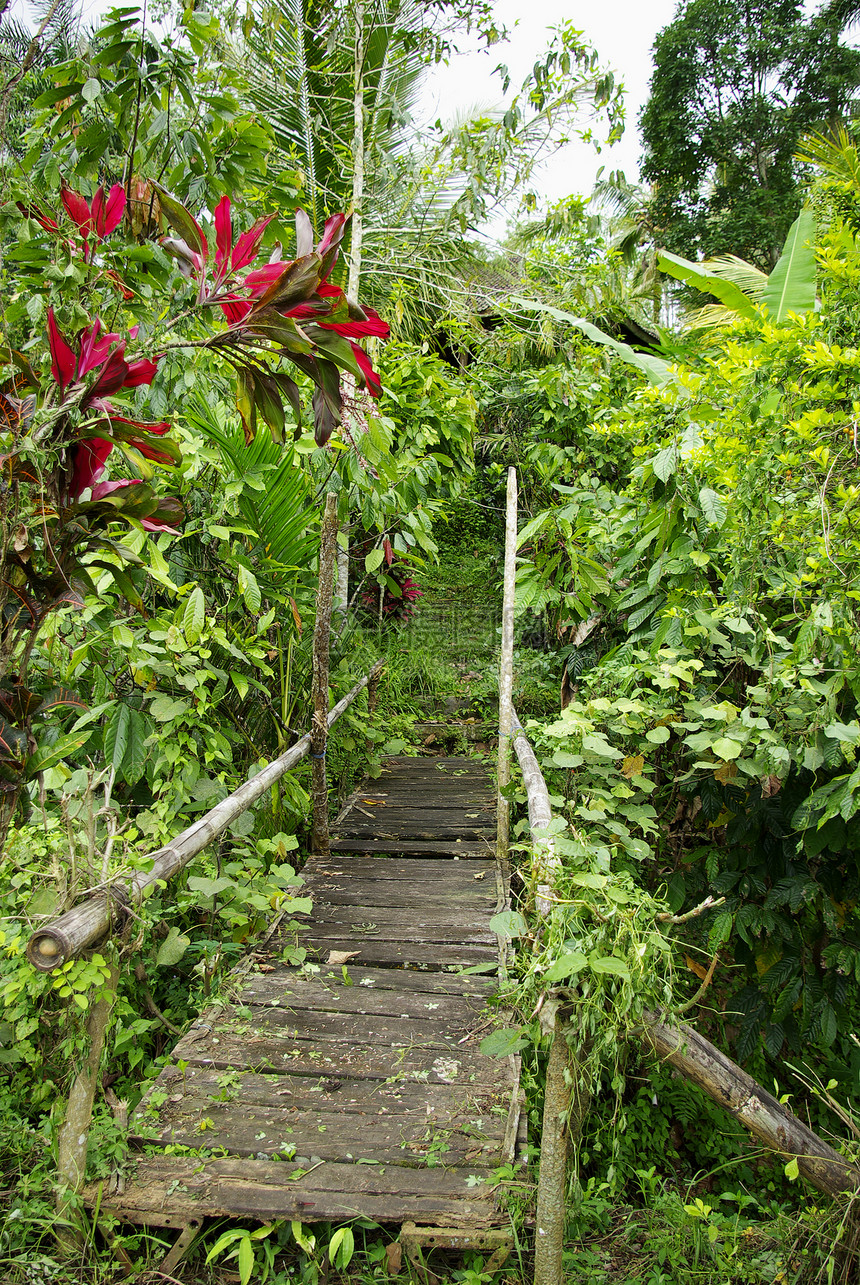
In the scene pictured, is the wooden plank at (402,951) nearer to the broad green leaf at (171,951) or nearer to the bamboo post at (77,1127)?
the broad green leaf at (171,951)

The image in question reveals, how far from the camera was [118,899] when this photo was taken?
1664 mm

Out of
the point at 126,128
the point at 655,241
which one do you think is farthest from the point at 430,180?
the point at 655,241

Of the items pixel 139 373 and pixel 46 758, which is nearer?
pixel 139 373

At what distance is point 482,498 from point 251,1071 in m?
6.30

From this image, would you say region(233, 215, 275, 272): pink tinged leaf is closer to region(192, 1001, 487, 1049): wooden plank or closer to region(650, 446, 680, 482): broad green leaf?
region(650, 446, 680, 482): broad green leaf

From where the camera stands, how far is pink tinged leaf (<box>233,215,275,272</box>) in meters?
1.21

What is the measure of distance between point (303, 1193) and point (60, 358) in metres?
1.75

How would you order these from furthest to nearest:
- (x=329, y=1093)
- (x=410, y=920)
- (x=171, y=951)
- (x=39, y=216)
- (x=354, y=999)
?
(x=410, y=920), (x=354, y=999), (x=171, y=951), (x=329, y=1093), (x=39, y=216)

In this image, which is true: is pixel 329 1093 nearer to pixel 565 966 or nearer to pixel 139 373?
pixel 565 966

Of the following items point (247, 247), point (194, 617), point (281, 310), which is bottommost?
point (194, 617)

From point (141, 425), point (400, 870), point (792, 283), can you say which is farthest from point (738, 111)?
point (141, 425)

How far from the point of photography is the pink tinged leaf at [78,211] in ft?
4.06

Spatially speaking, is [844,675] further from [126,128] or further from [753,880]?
[126,128]

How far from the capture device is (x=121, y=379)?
105cm
